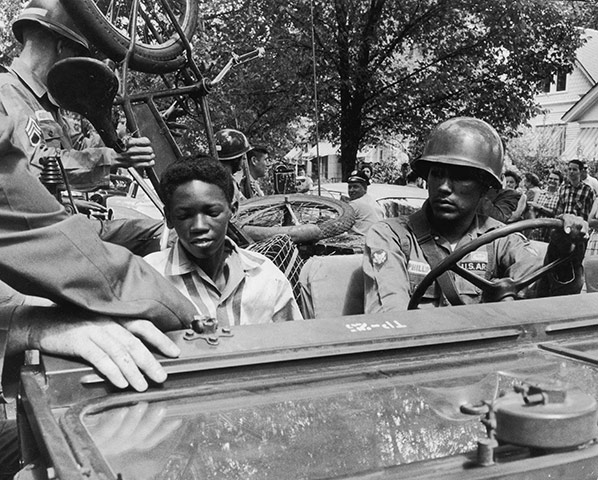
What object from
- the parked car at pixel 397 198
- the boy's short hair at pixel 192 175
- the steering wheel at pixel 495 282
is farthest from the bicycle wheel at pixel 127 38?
the parked car at pixel 397 198

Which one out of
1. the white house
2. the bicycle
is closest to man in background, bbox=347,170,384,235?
the bicycle

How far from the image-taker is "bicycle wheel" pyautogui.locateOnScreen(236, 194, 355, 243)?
16.5ft

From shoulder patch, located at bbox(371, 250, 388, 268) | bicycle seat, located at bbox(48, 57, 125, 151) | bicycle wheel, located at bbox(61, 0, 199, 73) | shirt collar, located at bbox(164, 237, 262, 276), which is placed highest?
bicycle wheel, located at bbox(61, 0, 199, 73)

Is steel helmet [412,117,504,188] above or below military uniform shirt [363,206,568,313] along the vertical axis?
above

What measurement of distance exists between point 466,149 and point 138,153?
4.59 feet

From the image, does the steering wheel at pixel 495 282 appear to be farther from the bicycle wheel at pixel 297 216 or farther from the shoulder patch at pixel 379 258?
the bicycle wheel at pixel 297 216

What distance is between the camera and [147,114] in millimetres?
3742

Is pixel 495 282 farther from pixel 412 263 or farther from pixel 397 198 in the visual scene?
pixel 397 198

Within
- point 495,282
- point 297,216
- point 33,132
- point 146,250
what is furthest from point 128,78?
point 297,216

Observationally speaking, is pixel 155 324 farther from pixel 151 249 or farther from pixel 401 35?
pixel 401 35

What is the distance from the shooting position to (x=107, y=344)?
1593 mm

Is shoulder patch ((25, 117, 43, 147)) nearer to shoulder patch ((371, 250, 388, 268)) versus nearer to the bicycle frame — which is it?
the bicycle frame

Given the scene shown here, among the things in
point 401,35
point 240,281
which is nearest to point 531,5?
point 401,35

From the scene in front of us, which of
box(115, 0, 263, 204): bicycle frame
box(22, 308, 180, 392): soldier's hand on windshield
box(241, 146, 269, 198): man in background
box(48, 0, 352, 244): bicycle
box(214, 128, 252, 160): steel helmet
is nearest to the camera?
box(22, 308, 180, 392): soldier's hand on windshield
